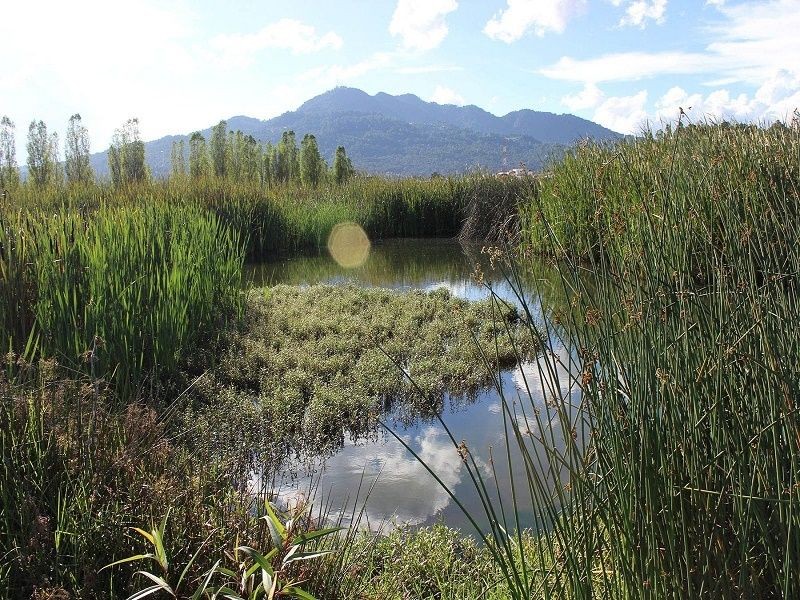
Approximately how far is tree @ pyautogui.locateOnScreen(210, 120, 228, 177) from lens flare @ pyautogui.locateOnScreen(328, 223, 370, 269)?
1311 cm

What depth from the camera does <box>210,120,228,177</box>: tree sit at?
28.0 meters

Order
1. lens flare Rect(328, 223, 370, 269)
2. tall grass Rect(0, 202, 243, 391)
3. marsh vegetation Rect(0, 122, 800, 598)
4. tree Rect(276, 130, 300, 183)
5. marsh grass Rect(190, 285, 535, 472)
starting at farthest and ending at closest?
tree Rect(276, 130, 300, 183)
lens flare Rect(328, 223, 370, 269)
marsh grass Rect(190, 285, 535, 472)
tall grass Rect(0, 202, 243, 391)
marsh vegetation Rect(0, 122, 800, 598)

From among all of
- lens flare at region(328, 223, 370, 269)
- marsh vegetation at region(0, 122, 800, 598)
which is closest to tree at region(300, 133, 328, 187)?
lens flare at region(328, 223, 370, 269)

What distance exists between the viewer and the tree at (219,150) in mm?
28016

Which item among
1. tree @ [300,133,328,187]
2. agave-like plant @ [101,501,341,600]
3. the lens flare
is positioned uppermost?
tree @ [300,133,328,187]

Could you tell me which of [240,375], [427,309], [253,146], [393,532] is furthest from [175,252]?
[253,146]

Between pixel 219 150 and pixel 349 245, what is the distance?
59.7 feet

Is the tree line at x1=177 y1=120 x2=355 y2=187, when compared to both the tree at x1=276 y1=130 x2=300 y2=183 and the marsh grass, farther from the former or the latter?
the marsh grass

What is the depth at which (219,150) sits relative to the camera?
1180 inches

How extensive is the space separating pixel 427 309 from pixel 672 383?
219 inches

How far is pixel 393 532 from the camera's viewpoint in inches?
115

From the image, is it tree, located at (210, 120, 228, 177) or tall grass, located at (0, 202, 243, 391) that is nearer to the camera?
tall grass, located at (0, 202, 243, 391)

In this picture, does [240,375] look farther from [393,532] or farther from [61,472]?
[61,472]

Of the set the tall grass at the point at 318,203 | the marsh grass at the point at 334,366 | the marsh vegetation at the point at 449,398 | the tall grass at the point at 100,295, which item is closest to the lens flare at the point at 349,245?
the tall grass at the point at 318,203
